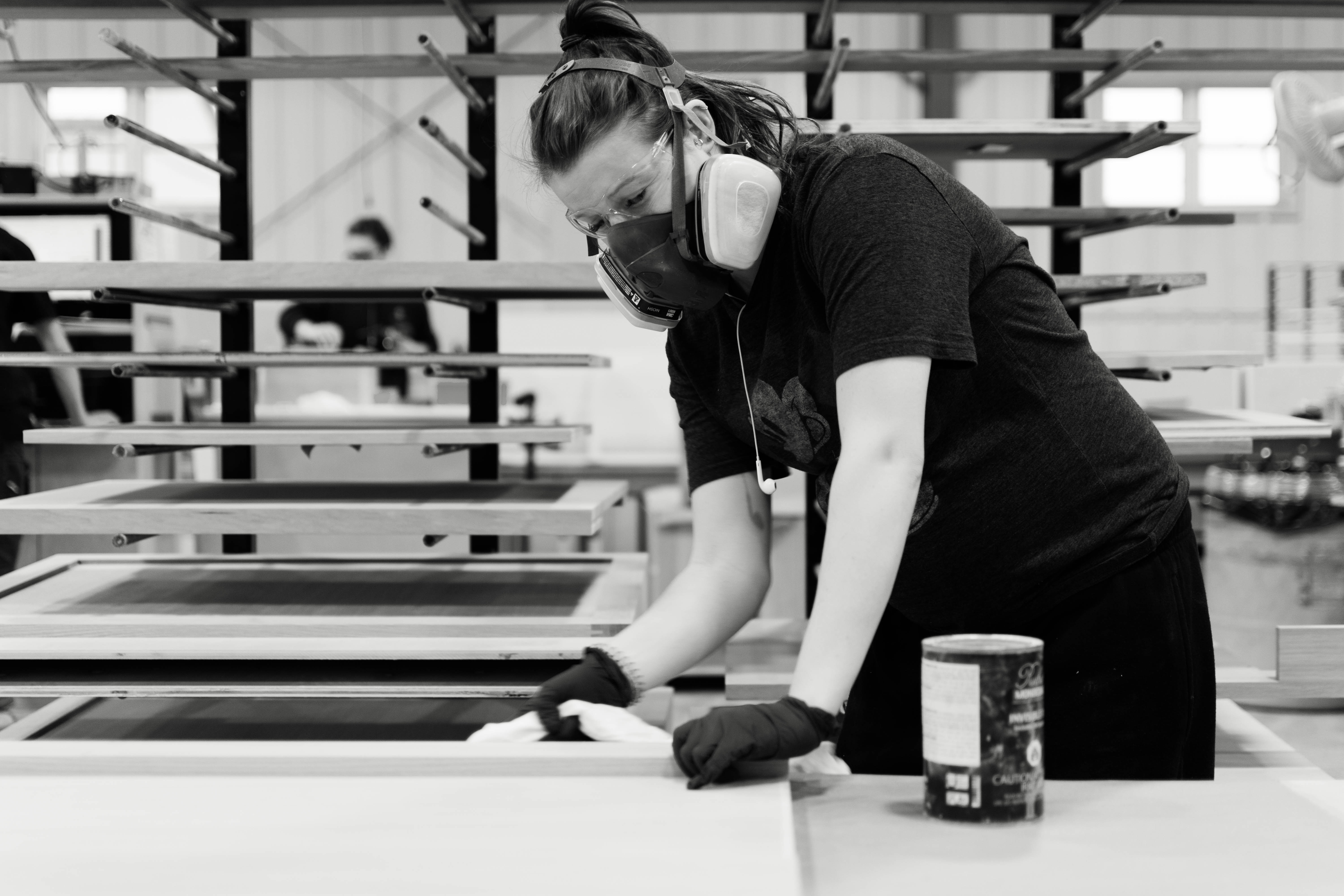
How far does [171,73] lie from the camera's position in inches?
92.7

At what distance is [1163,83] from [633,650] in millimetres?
9454

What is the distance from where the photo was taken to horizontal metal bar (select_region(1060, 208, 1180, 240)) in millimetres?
2271

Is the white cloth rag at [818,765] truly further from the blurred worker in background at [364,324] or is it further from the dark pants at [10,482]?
the blurred worker in background at [364,324]

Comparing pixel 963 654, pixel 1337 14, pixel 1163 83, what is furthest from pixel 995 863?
pixel 1163 83

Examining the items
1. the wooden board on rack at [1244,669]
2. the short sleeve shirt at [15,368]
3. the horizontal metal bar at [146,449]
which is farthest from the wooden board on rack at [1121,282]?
the short sleeve shirt at [15,368]

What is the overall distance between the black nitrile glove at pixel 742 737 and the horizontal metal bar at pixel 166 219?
4.70 feet

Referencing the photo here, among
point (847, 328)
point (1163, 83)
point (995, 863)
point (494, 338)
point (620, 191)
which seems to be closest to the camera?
point (995, 863)

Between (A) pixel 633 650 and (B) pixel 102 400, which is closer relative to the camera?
(A) pixel 633 650

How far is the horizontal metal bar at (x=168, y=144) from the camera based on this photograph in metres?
2.06

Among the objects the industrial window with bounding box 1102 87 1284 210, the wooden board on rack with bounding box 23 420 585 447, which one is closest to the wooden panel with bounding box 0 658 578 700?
the wooden board on rack with bounding box 23 420 585 447

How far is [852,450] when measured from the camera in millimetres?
1072

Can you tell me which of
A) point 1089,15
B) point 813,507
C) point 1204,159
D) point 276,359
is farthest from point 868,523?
point 1204,159

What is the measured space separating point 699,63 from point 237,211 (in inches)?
40.6

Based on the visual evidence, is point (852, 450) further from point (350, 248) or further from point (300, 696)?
point (350, 248)
